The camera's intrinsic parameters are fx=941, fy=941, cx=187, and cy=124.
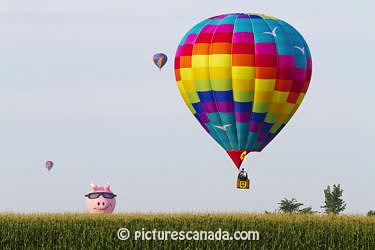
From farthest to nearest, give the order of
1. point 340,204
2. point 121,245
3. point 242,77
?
1. point 340,204
2. point 242,77
3. point 121,245

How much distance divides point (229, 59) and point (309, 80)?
13.1 feet

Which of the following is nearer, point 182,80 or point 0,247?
point 0,247

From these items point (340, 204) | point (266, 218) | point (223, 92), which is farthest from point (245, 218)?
point (340, 204)

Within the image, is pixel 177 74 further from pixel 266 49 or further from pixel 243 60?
pixel 266 49

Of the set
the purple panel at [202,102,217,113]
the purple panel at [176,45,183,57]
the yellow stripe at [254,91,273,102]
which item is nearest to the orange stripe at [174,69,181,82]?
the purple panel at [176,45,183,57]

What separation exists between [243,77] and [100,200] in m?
9.62

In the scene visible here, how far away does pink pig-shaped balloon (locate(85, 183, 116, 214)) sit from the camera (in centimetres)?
4359

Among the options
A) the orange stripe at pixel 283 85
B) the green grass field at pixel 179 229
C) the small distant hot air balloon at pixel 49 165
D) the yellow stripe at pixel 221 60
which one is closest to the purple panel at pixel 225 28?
the yellow stripe at pixel 221 60

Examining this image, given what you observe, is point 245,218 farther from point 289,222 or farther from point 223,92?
point 223,92

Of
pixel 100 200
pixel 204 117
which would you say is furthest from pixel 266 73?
pixel 100 200

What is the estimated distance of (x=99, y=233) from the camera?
34.3 m

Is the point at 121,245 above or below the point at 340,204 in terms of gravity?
below

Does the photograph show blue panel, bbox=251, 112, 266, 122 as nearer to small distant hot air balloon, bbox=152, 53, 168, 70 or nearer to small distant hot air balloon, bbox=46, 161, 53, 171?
small distant hot air balloon, bbox=152, 53, 168, 70

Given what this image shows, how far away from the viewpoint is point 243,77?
38.9 metres
